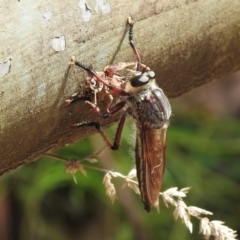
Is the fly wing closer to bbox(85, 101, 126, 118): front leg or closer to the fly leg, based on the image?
the fly leg

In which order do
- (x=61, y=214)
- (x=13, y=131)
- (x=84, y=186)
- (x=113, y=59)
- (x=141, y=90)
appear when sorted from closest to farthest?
(x=13, y=131) < (x=113, y=59) < (x=141, y=90) < (x=84, y=186) < (x=61, y=214)

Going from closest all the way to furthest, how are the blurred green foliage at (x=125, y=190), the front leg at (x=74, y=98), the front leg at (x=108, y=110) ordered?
the front leg at (x=74, y=98) → the front leg at (x=108, y=110) → the blurred green foliage at (x=125, y=190)

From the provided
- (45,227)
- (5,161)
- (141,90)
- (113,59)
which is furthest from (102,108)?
(45,227)

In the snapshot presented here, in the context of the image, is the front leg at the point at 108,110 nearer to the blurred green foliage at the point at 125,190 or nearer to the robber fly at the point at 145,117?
the robber fly at the point at 145,117

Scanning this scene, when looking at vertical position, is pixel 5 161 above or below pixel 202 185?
above

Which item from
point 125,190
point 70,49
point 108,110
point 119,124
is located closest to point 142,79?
point 108,110

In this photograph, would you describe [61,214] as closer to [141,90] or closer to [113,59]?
[141,90]

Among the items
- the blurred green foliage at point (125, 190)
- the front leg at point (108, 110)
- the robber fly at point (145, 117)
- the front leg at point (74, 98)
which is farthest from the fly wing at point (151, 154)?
the blurred green foliage at point (125, 190)
